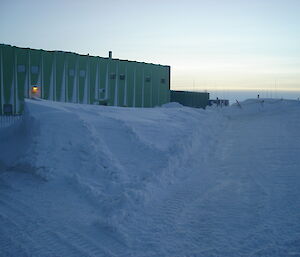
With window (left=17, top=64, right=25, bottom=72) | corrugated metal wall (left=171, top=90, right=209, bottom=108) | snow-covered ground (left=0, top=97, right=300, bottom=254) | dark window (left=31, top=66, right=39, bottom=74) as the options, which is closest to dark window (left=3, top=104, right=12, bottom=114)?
window (left=17, top=64, right=25, bottom=72)

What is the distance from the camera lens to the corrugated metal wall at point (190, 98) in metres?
36.1

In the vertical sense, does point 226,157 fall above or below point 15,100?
below

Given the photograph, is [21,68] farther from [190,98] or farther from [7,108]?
[190,98]

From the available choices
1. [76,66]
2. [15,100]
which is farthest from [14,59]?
[76,66]

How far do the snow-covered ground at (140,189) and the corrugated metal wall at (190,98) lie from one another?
24.2m

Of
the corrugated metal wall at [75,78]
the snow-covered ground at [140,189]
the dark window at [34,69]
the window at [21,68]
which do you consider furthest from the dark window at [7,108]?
the snow-covered ground at [140,189]

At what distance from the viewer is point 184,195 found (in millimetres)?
6797

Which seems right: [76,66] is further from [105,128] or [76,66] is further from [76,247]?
[76,247]

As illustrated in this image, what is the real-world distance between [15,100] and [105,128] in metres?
15.7

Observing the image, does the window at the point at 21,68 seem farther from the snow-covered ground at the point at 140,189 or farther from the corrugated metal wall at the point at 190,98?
the corrugated metal wall at the point at 190,98

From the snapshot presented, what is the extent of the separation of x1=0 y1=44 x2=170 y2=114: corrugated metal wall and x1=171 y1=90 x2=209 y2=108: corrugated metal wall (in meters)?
5.38

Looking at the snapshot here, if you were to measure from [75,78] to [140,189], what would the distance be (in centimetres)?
1995

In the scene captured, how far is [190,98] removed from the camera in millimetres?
37281

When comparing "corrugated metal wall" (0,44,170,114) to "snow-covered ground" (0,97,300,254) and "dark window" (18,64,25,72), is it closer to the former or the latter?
"dark window" (18,64,25,72)
